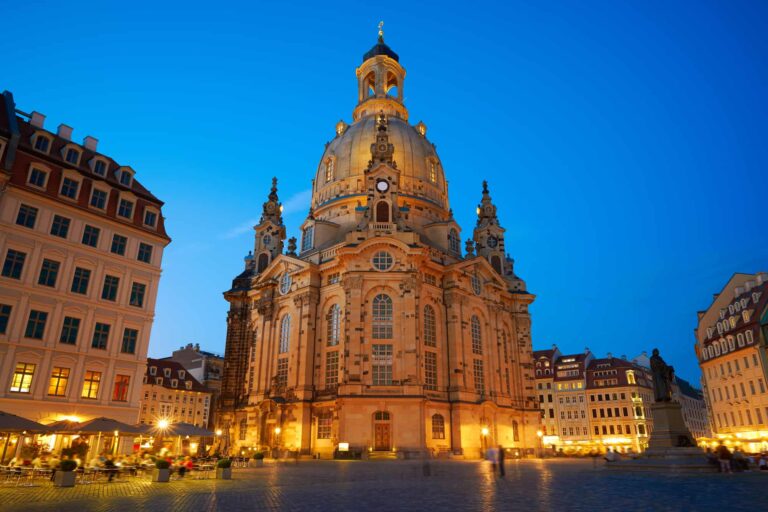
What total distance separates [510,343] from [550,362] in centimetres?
3812

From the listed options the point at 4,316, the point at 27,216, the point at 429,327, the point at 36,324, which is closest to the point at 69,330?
the point at 36,324

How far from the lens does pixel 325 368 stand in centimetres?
5466

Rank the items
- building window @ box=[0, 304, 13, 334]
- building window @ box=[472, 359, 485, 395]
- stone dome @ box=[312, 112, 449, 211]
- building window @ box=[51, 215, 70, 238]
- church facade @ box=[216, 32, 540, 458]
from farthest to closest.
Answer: stone dome @ box=[312, 112, 449, 211], building window @ box=[472, 359, 485, 395], church facade @ box=[216, 32, 540, 458], building window @ box=[51, 215, 70, 238], building window @ box=[0, 304, 13, 334]

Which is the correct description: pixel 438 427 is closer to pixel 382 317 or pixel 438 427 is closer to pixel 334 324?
pixel 382 317

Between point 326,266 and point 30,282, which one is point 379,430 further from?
point 30,282

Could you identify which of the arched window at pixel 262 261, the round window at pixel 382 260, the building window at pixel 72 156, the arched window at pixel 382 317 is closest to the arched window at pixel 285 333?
the arched window at pixel 382 317

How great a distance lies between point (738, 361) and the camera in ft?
198

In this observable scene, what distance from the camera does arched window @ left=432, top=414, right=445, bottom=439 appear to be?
52156 millimetres

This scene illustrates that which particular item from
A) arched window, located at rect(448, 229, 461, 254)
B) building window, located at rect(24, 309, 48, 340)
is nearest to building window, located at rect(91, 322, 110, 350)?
building window, located at rect(24, 309, 48, 340)

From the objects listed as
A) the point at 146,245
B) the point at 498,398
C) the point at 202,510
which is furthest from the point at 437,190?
the point at 202,510

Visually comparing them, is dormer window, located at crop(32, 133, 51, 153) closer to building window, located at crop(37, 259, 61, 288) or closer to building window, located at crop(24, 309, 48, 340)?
building window, located at crop(37, 259, 61, 288)

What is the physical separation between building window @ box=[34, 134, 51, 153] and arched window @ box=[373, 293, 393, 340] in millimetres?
31076

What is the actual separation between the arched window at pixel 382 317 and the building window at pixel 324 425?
29.8 ft

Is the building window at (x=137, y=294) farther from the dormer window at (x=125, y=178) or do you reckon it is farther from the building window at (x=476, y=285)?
the building window at (x=476, y=285)
